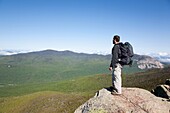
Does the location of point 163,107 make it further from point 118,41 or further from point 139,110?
point 118,41

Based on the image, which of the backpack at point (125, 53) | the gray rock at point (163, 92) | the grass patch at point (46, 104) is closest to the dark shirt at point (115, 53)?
the backpack at point (125, 53)

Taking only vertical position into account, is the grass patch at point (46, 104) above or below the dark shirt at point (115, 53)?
below

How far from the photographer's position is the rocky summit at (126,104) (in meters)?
17.7

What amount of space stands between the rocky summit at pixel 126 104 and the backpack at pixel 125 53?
2.91 metres

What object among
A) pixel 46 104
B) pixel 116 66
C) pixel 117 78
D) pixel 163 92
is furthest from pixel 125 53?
pixel 46 104

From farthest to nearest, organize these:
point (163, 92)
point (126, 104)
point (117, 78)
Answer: point (163, 92), point (117, 78), point (126, 104)

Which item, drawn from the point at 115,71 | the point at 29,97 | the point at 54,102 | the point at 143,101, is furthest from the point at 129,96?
the point at 29,97

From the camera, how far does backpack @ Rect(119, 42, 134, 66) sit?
18969 mm

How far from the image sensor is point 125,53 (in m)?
19.1

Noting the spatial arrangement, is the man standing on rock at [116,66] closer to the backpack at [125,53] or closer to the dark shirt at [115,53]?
the dark shirt at [115,53]

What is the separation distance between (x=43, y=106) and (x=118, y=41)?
332ft

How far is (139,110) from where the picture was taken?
17.8 m

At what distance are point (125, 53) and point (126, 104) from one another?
409 cm

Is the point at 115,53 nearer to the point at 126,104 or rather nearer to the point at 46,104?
the point at 126,104
